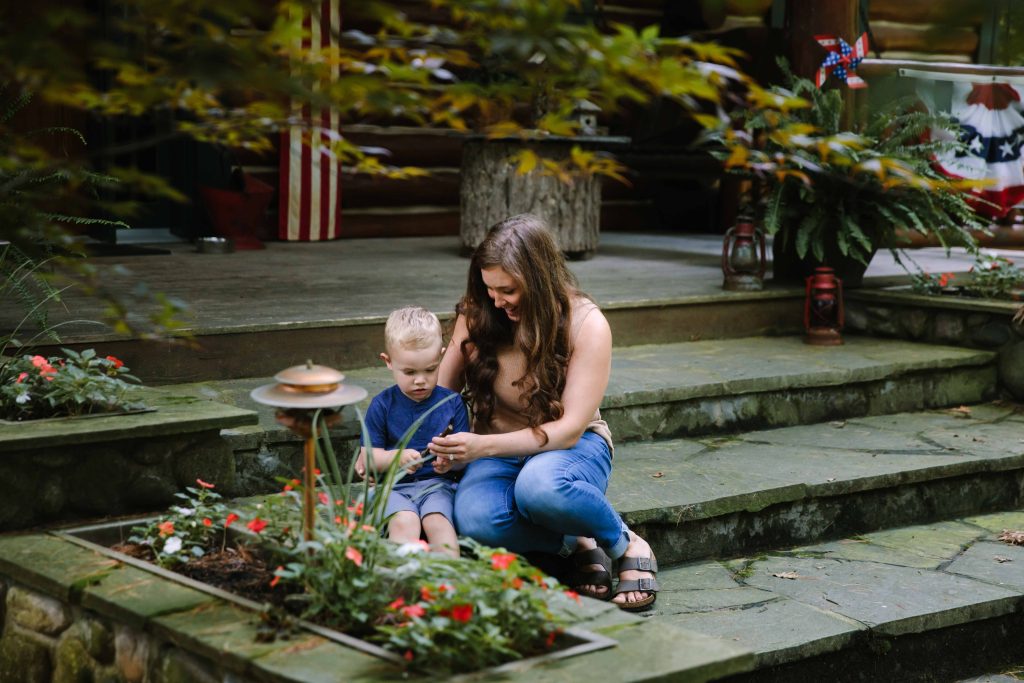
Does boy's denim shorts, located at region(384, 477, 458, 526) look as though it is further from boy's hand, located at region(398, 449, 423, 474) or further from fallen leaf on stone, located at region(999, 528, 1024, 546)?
fallen leaf on stone, located at region(999, 528, 1024, 546)

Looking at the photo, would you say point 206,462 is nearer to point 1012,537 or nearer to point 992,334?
point 1012,537

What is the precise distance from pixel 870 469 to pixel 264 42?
3177mm

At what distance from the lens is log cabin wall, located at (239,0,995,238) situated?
27.5 feet

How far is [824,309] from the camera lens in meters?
5.82

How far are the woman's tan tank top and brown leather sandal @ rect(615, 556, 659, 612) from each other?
0.42m

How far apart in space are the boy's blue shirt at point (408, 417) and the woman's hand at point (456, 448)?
84 mm

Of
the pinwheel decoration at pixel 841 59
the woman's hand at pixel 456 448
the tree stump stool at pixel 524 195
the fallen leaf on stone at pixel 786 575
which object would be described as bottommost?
the fallen leaf on stone at pixel 786 575

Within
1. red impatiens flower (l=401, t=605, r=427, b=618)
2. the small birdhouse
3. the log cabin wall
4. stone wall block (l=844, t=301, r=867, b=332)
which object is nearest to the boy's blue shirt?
red impatiens flower (l=401, t=605, r=427, b=618)

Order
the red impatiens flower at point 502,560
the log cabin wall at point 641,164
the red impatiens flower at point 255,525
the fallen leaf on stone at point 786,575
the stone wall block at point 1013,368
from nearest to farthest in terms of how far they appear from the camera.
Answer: the red impatiens flower at point 502,560
the red impatiens flower at point 255,525
the fallen leaf on stone at point 786,575
the stone wall block at point 1013,368
the log cabin wall at point 641,164

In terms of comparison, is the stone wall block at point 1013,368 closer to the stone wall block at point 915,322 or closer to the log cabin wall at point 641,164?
the stone wall block at point 915,322

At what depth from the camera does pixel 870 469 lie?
436cm

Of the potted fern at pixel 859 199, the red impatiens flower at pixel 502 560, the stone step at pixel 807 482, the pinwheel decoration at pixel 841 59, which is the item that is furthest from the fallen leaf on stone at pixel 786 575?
the pinwheel decoration at pixel 841 59

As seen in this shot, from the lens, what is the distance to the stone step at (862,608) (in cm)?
330

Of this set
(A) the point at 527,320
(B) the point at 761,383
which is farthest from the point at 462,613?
(B) the point at 761,383
